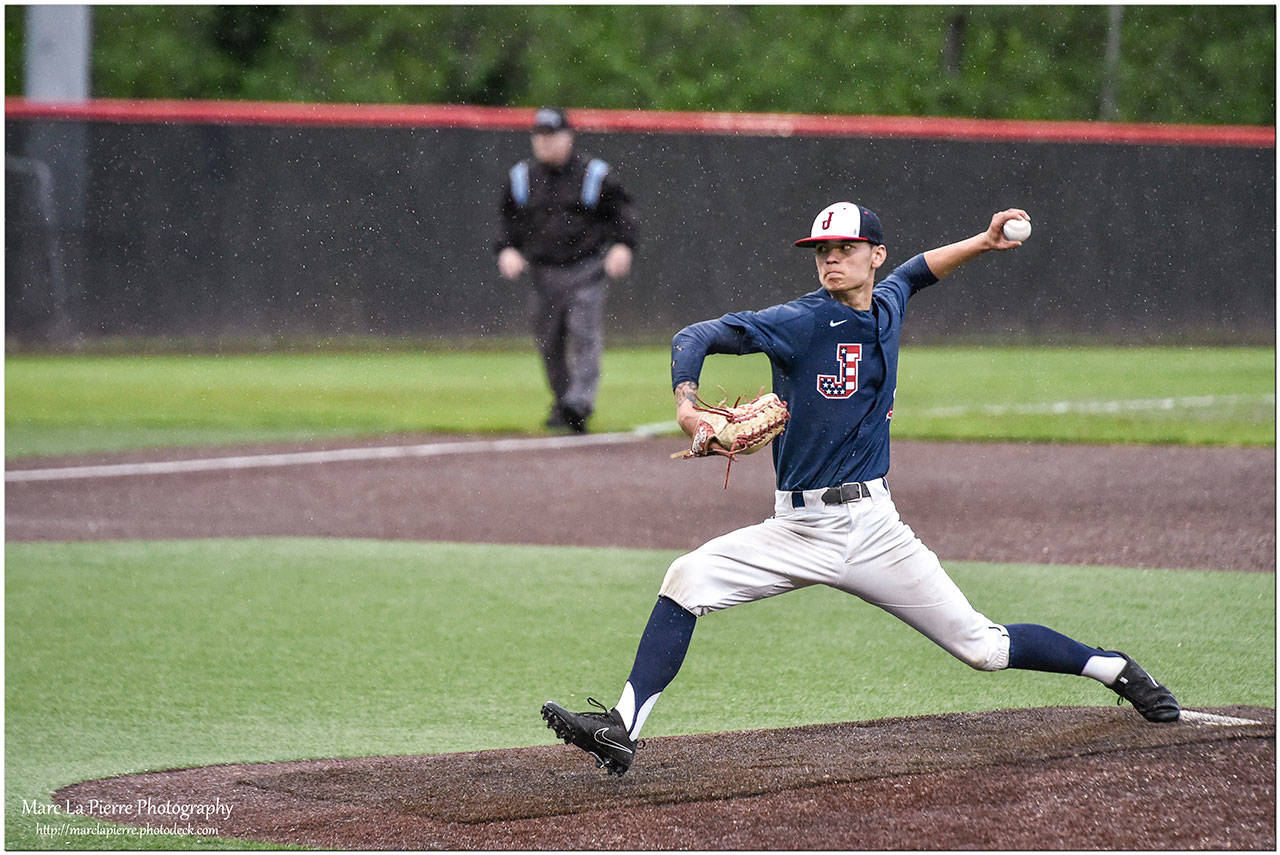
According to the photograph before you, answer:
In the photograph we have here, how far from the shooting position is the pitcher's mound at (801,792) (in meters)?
3.33

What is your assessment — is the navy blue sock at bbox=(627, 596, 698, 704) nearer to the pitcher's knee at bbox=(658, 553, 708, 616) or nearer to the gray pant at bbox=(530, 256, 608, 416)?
the pitcher's knee at bbox=(658, 553, 708, 616)

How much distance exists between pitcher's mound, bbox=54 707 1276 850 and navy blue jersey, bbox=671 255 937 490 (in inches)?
28.4

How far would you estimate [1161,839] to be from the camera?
10.7 ft

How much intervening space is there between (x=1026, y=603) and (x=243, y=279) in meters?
10.3

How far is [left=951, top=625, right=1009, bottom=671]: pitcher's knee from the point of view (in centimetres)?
394

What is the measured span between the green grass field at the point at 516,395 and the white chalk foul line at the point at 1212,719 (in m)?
5.56

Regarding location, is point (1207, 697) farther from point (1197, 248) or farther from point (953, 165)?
point (1197, 248)

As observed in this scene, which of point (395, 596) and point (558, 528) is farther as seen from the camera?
point (558, 528)

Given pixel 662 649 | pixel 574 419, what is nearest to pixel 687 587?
pixel 662 649

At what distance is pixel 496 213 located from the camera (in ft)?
49.4

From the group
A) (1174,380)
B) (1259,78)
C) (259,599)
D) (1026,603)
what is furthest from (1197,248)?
(259,599)

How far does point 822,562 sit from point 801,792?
557 mm

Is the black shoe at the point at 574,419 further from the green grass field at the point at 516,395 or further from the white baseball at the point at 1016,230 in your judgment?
the white baseball at the point at 1016,230

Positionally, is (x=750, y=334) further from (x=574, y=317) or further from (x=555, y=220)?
(x=555, y=220)
